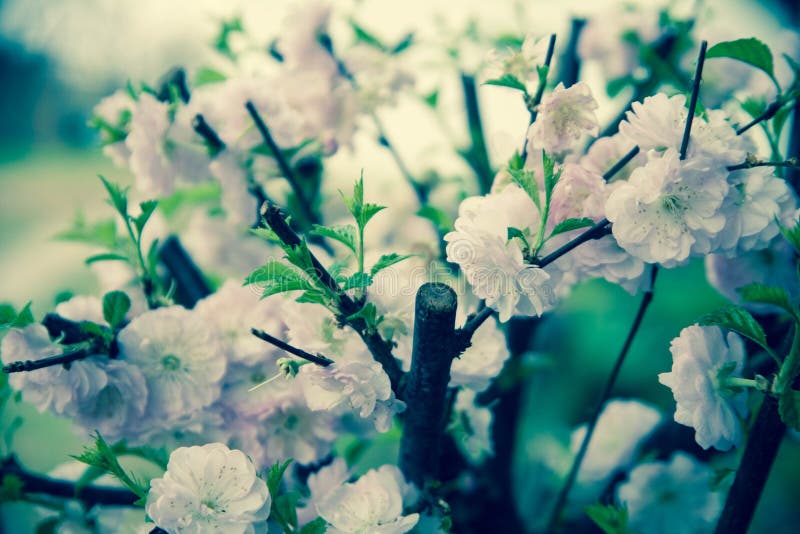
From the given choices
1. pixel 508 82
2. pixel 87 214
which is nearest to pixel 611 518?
pixel 508 82

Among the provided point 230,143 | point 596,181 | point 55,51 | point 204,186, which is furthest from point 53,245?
point 596,181

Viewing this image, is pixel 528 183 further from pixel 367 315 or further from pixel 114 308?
pixel 114 308

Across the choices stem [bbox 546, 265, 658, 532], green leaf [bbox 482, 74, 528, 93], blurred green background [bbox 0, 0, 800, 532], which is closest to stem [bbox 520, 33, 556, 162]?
green leaf [bbox 482, 74, 528, 93]

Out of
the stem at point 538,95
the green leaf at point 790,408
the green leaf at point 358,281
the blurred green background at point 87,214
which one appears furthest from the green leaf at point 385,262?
the blurred green background at point 87,214

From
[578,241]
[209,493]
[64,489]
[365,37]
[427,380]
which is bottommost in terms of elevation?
[64,489]

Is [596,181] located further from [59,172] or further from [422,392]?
[59,172]
